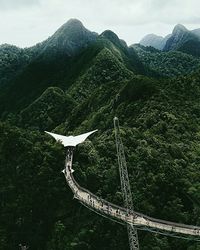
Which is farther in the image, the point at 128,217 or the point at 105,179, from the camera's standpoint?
the point at 105,179

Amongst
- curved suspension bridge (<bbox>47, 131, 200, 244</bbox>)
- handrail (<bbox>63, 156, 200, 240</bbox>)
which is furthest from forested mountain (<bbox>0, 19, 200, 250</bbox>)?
handrail (<bbox>63, 156, 200, 240</bbox>)

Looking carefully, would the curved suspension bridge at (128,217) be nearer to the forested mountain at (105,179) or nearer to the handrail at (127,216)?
the handrail at (127,216)

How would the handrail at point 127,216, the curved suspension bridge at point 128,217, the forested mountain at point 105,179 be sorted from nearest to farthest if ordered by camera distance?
the curved suspension bridge at point 128,217 < the handrail at point 127,216 < the forested mountain at point 105,179

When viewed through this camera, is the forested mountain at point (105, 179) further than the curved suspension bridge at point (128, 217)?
Yes

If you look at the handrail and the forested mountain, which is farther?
the forested mountain

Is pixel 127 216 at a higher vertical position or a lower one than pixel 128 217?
higher

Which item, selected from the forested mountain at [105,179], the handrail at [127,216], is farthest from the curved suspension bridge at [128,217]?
the forested mountain at [105,179]

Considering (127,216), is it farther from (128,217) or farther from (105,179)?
(105,179)

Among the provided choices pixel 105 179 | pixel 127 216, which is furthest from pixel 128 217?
pixel 105 179

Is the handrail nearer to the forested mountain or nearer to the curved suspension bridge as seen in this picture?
the curved suspension bridge

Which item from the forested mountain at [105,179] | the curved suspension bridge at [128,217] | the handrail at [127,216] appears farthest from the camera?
the forested mountain at [105,179]

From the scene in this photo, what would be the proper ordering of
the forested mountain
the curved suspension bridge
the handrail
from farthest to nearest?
1. the forested mountain
2. the handrail
3. the curved suspension bridge

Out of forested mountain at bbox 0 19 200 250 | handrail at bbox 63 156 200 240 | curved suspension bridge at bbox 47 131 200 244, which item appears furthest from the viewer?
forested mountain at bbox 0 19 200 250
